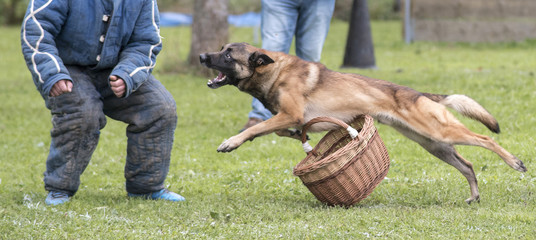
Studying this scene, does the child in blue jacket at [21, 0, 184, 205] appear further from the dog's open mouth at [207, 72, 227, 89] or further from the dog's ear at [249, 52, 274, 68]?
the dog's ear at [249, 52, 274, 68]

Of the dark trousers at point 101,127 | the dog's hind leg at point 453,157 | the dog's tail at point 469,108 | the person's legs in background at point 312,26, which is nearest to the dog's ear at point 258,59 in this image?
the dark trousers at point 101,127

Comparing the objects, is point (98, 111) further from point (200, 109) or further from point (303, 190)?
point (200, 109)

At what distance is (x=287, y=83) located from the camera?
18.3 feet

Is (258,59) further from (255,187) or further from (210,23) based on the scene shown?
(210,23)

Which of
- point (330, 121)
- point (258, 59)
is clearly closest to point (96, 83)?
point (258, 59)

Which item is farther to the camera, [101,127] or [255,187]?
[255,187]

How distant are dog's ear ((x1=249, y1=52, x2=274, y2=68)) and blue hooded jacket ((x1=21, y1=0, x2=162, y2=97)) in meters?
0.76

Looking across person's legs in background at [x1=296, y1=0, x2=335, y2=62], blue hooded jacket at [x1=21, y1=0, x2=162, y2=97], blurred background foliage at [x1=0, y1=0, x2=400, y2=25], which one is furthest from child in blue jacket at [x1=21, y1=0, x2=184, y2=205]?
blurred background foliage at [x1=0, y1=0, x2=400, y2=25]

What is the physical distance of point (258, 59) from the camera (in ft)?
18.2

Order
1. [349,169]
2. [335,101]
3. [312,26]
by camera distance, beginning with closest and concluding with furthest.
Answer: [349,169] → [335,101] → [312,26]

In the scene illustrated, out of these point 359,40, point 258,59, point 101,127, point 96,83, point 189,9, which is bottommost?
point 189,9

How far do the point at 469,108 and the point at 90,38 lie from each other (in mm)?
2903

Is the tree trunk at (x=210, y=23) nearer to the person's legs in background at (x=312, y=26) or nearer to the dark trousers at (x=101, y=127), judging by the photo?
the person's legs in background at (x=312, y=26)

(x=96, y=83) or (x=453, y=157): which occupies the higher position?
(x=96, y=83)
